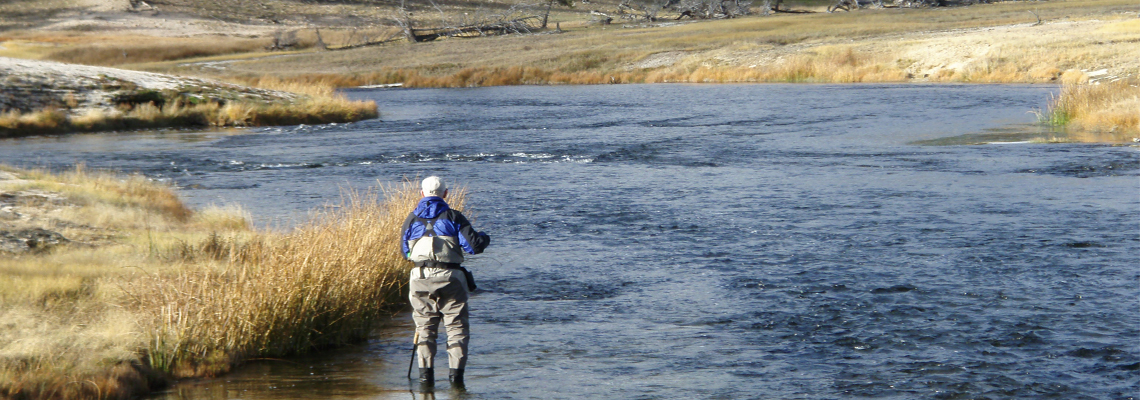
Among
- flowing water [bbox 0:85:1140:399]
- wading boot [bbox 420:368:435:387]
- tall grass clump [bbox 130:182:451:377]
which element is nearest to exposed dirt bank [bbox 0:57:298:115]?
flowing water [bbox 0:85:1140:399]

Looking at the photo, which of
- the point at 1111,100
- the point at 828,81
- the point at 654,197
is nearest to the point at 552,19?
the point at 828,81

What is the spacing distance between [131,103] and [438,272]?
3493 cm

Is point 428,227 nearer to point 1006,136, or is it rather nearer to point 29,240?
point 29,240

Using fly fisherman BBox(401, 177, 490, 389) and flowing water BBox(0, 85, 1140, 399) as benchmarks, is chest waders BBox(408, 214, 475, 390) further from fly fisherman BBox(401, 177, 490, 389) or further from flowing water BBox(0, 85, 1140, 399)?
flowing water BBox(0, 85, 1140, 399)

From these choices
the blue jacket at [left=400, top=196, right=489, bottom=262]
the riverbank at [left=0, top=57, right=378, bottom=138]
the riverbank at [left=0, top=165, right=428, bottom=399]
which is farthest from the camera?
the riverbank at [left=0, top=57, right=378, bottom=138]

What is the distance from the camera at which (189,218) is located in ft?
56.5

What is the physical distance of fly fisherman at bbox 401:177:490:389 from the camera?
8.89 m

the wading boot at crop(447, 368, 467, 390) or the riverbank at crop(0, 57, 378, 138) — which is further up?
the wading boot at crop(447, 368, 467, 390)

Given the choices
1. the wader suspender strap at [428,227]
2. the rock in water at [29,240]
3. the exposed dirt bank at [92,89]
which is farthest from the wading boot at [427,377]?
the exposed dirt bank at [92,89]

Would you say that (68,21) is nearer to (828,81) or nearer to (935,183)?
(828,81)

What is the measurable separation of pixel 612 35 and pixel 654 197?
59671 mm

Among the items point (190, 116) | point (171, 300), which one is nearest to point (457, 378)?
point (171, 300)

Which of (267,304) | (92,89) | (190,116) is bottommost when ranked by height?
(190,116)

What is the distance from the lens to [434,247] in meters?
8.85
